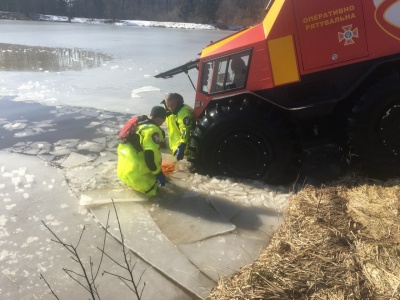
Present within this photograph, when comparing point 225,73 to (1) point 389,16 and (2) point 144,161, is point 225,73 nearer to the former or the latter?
(2) point 144,161

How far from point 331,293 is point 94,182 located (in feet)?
10.7

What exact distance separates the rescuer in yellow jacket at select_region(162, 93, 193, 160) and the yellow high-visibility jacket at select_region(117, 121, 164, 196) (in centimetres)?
60

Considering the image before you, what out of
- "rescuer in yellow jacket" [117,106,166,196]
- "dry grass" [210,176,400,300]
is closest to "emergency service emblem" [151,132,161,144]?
"rescuer in yellow jacket" [117,106,166,196]

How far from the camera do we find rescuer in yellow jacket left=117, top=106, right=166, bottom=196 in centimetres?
436

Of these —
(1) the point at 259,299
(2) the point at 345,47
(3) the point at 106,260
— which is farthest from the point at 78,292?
(2) the point at 345,47

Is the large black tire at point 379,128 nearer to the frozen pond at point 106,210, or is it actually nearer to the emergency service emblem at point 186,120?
the frozen pond at point 106,210

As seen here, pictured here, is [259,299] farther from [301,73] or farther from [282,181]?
[301,73]

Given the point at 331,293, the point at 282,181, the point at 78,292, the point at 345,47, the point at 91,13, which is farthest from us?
the point at 91,13

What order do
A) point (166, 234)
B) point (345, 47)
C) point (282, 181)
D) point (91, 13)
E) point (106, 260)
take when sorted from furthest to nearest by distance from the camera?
1. point (91, 13)
2. point (282, 181)
3. point (345, 47)
4. point (166, 234)
5. point (106, 260)

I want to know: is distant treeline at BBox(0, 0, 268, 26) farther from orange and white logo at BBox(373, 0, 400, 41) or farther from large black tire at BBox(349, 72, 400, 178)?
large black tire at BBox(349, 72, 400, 178)

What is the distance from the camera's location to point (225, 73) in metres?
4.79

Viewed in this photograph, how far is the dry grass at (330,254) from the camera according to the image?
2.56 metres

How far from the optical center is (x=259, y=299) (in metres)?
2.53

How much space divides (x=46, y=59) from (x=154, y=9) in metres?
64.5
